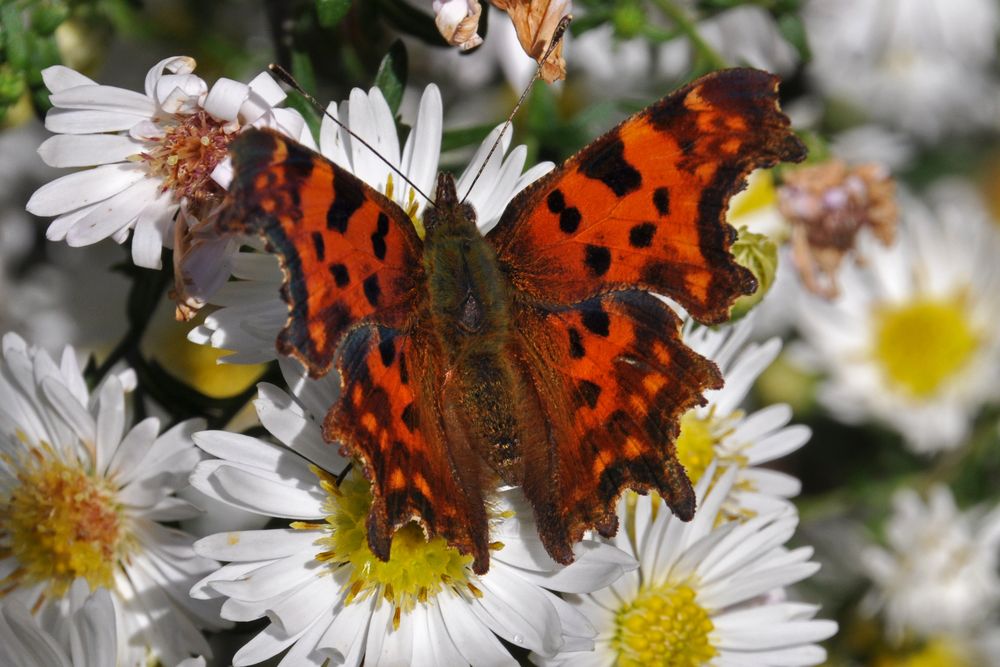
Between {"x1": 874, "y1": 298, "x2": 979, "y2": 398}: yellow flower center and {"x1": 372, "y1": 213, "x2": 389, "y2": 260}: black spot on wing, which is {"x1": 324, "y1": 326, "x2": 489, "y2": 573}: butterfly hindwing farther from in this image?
{"x1": 874, "y1": 298, "x2": 979, "y2": 398}: yellow flower center

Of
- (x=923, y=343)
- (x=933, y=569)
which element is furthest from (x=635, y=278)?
(x=923, y=343)

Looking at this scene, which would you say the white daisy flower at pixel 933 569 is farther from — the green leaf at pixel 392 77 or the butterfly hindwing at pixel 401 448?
the green leaf at pixel 392 77

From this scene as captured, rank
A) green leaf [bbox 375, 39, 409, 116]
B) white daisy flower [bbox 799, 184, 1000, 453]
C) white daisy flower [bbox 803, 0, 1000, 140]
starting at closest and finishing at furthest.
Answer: green leaf [bbox 375, 39, 409, 116], white daisy flower [bbox 799, 184, 1000, 453], white daisy flower [bbox 803, 0, 1000, 140]

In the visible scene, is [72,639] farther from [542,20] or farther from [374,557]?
[542,20]

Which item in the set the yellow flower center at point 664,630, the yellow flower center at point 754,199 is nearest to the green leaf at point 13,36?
the yellow flower center at point 664,630

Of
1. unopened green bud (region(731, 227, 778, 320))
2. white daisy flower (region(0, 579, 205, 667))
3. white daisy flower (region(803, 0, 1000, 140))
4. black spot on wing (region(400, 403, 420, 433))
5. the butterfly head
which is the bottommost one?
white daisy flower (region(0, 579, 205, 667))

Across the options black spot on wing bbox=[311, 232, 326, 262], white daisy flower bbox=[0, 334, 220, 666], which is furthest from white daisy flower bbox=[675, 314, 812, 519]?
white daisy flower bbox=[0, 334, 220, 666]

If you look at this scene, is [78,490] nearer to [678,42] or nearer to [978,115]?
[678,42]
